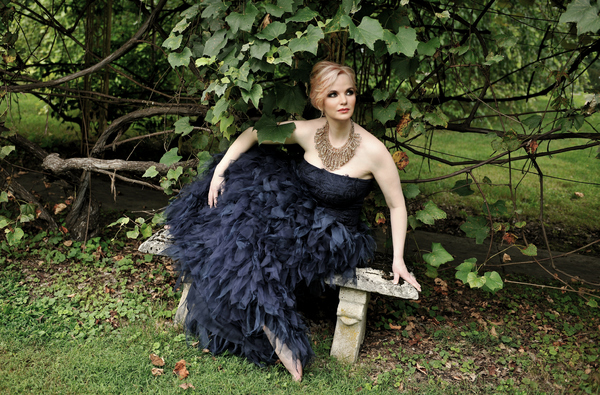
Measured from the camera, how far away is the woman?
103 inches

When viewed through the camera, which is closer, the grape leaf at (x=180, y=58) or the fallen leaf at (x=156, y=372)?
the fallen leaf at (x=156, y=372)

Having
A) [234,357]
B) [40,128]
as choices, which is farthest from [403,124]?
[40,128]

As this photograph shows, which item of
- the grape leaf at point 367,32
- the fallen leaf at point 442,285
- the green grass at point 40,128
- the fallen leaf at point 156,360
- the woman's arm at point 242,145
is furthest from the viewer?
the green grass at point 40,128

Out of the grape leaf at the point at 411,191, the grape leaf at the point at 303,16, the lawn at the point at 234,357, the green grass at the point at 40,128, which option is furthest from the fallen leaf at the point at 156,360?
the green grass at the point at 40,128

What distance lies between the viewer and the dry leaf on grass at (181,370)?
267 centimetres

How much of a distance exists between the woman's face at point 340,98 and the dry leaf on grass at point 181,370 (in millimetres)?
1595

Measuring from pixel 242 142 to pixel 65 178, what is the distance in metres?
2.01

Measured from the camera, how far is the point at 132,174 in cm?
622

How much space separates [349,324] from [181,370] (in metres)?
0.97

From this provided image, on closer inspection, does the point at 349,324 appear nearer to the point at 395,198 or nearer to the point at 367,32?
the point at 395,198

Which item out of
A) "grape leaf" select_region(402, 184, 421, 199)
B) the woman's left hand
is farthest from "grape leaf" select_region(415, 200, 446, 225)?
the woman's left hand

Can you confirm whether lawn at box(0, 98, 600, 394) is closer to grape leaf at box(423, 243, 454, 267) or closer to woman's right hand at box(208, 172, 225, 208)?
grape leaf at box(423, 243, 454, 267)

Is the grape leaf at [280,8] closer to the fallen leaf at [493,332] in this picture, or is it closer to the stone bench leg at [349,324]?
the stone bench leg at [349,324]

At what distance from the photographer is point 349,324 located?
9.33 feet
